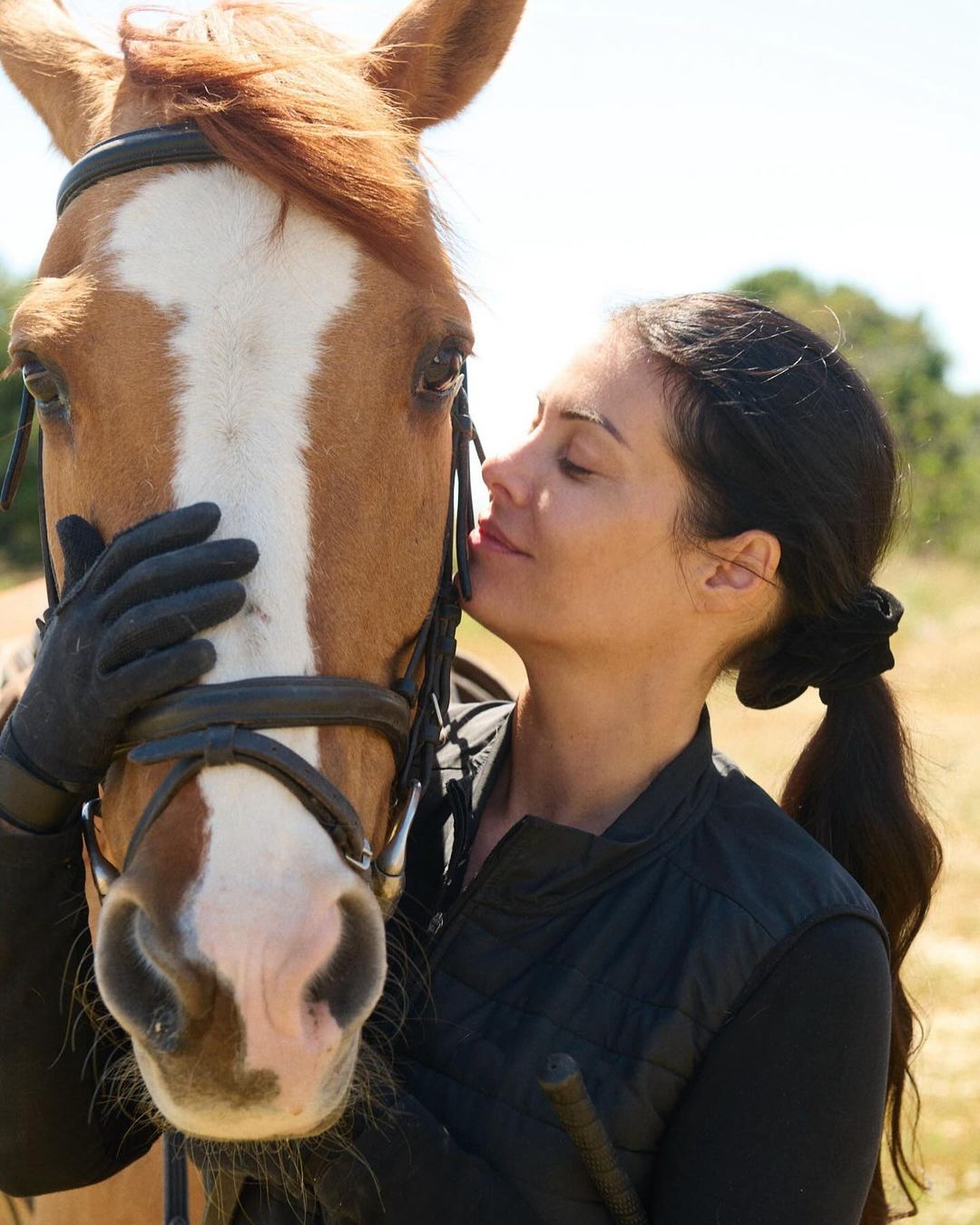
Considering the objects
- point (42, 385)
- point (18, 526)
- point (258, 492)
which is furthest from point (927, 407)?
point (258, 492)

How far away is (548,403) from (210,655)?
101cm

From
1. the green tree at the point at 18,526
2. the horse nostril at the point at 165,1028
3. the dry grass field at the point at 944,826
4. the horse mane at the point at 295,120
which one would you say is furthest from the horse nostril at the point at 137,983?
the green tree at the point at 18,526

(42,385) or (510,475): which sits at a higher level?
(42,385)

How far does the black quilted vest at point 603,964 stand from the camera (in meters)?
1.79

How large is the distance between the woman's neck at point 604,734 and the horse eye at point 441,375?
553 mm

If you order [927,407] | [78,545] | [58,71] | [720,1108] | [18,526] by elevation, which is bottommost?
[18,526]

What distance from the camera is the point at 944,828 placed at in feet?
9.59

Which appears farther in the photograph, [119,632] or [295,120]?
[295,120]

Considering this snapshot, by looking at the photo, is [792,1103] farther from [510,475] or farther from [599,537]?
[510,475]

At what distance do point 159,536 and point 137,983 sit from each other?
23.0 inches

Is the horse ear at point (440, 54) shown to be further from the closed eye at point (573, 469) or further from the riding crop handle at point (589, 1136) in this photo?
the riding crop handle at point (589, 1136)

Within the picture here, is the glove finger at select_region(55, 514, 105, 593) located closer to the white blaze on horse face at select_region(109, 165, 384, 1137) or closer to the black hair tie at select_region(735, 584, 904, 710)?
the white blaze on horse face at select_region(109, 165, 384, 1137)

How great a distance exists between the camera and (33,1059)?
1.93 m

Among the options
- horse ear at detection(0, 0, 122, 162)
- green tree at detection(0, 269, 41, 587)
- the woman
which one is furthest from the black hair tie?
green tree at detection(0, 269, 41, 587)
